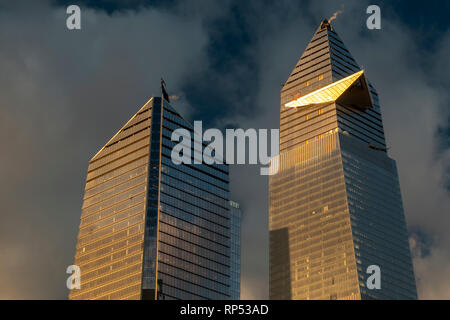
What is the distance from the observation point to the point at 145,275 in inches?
7869
